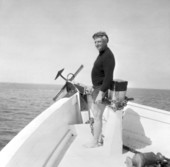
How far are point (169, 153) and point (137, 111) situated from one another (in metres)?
0.74

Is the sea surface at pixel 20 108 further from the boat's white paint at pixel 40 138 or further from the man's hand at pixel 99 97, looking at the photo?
the man's hand at pixel 99 97

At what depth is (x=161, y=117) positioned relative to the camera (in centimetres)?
353

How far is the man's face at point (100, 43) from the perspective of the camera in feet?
10.1

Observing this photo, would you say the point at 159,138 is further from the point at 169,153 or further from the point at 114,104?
the point at 114,104

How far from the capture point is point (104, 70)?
9.90ft

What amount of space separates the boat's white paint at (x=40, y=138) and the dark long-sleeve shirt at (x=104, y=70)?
61 cm

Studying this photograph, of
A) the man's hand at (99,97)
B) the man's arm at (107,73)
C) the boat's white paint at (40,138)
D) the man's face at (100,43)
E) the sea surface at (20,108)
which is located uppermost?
the man's face at (100,43)

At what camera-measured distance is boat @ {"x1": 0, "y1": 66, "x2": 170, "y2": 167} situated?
225 cm

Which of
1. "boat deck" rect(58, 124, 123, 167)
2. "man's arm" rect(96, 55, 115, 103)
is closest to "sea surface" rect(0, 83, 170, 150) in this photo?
"boat deck" rect(58, 124, 123, 167)

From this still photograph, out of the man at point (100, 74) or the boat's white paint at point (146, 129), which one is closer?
the man at point (100, 74)

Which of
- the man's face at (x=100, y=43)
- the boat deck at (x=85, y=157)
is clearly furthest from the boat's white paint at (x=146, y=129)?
the man's face at (x=100, y=43)

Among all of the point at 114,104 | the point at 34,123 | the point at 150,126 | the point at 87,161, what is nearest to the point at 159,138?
the point at 150,126

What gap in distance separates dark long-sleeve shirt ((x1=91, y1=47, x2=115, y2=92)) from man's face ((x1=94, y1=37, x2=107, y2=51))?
2.1 inches

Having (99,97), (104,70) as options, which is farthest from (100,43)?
(99,97)
